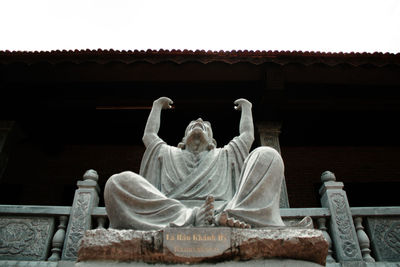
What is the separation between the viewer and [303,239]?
2.73 m

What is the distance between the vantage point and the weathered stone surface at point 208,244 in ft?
8.87

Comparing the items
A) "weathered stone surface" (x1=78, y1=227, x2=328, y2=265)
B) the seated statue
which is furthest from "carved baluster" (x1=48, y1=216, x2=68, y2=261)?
"weathered stone surface" (x1=78, y1=227, x2=328, y2=265)

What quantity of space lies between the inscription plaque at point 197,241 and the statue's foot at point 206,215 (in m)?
0.09

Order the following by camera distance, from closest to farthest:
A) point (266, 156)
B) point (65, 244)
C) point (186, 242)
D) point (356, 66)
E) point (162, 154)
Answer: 1. point (186, 242)
2. point (266, 156)
3. point (162, 154)
4. point (65, 244)
5. point (356, 66)

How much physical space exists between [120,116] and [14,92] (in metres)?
2.15

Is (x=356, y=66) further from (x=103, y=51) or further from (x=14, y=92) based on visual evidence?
(x=14, y=92)

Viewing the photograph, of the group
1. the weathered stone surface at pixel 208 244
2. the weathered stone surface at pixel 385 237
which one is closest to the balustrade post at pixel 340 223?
the weathered stone surface at pixel 385 237

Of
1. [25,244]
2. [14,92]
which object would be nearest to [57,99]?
[14,92]

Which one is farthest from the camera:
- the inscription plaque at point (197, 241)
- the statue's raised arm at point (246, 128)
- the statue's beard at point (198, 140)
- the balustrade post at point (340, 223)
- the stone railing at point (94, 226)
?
the stone railing at point (94, 226)

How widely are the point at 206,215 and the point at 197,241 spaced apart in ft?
0.69

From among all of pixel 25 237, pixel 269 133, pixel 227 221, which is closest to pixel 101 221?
pixel 25 237

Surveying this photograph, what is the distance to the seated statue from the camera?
2.98 m

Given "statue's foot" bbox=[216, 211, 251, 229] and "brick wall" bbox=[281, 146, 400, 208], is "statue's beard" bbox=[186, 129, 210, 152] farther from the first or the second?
"brick wall" bbox=[281, 146, 400, 208]

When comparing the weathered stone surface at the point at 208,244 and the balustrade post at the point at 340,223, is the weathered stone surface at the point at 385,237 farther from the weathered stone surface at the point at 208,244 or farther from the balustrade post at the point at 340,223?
the weathered stone surface at the point at 208,244
